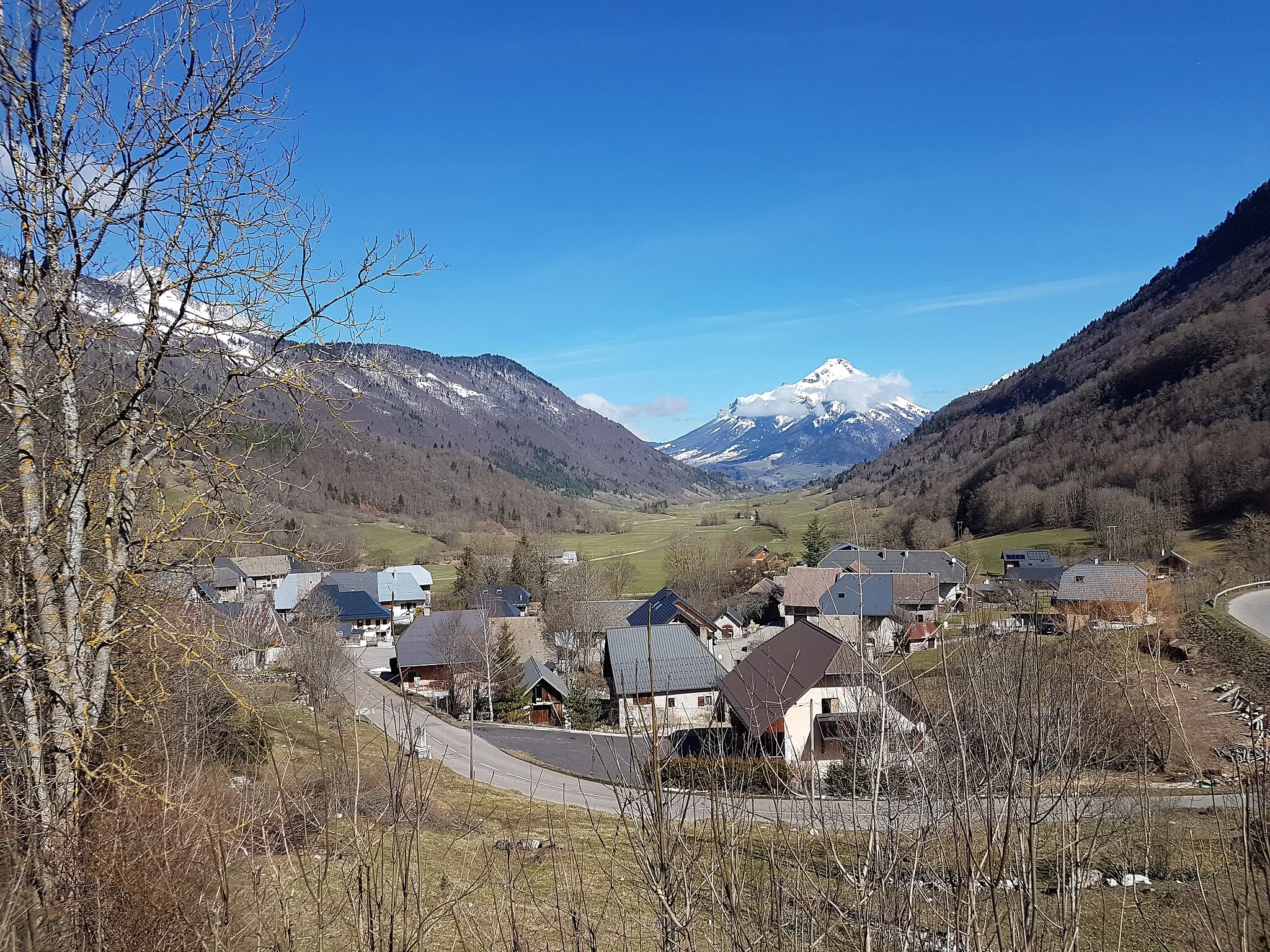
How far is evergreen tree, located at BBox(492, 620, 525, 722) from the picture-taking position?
1339 inches

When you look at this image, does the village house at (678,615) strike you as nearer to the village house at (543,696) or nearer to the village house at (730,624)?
the village house at (730,624)

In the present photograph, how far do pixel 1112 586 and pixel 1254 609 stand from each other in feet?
40.3

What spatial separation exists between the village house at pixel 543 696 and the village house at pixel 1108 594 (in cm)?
2192

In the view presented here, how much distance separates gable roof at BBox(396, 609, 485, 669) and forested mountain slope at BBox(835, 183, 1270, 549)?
4613cm

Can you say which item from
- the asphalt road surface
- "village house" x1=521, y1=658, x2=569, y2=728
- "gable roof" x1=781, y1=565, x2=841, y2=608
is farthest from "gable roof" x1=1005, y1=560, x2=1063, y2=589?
the asphalt road surface

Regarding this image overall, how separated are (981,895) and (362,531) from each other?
109123 millimetres

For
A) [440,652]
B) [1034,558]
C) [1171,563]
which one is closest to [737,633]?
[440,652]

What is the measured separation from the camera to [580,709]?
3259 centimetres

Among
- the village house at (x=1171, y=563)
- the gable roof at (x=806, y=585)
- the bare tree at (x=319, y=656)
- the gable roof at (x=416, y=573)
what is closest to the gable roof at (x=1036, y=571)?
the village house at (x=1171, y=563)

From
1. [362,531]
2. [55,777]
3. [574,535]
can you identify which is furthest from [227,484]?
[574,535]

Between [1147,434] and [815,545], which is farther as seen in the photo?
[1147,434]

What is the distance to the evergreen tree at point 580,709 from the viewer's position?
32.1 m

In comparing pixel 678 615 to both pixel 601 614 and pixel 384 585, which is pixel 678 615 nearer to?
pixel 601 614

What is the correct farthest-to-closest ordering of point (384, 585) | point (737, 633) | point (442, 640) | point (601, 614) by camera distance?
1. point (384, 585)
2. point (737, 633)
3. point (601, 614)
4. point (442, 640)
